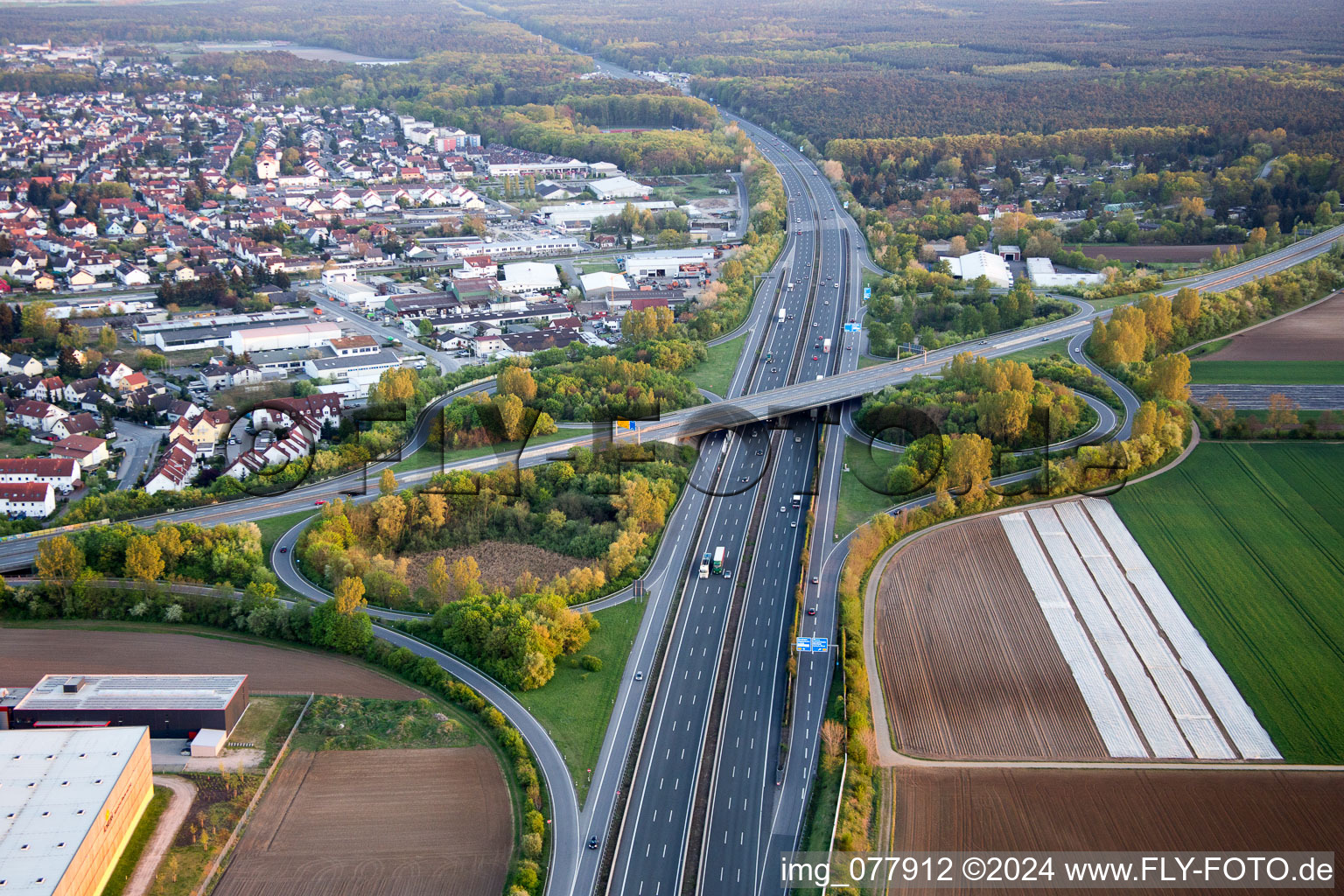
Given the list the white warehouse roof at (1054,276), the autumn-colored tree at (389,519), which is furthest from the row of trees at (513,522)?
the white warehouse roof at (1054,276)

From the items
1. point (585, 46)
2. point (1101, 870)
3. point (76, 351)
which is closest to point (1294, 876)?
point (1101, 870)

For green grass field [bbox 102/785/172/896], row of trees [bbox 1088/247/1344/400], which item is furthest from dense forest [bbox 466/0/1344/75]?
green grass field [bbox 102/785/172/896]

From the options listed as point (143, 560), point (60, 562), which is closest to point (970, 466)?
point (143, 560)

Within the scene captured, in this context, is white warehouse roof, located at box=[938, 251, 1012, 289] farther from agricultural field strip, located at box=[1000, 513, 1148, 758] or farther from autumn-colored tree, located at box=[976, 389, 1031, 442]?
agricultural field strip, located at box=[1000, 513, 1148, 758]

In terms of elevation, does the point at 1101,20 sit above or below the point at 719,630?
above

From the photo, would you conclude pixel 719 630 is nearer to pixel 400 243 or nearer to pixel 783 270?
pixel 783 270

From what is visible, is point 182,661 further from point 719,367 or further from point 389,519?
point 719,367

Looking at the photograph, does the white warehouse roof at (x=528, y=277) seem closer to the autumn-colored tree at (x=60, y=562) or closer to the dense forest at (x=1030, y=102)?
the autumn-colored tree at (x=60, y=562)
